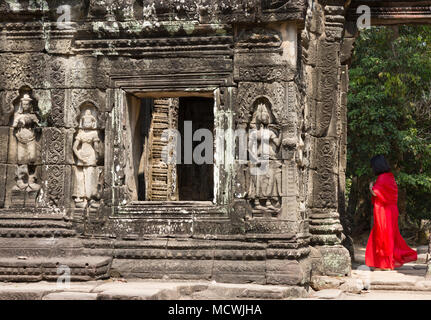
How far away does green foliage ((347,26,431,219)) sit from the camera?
15.9 m

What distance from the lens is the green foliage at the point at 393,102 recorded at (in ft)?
52.1

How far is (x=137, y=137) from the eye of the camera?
8727 mm

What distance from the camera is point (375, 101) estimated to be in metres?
16.0

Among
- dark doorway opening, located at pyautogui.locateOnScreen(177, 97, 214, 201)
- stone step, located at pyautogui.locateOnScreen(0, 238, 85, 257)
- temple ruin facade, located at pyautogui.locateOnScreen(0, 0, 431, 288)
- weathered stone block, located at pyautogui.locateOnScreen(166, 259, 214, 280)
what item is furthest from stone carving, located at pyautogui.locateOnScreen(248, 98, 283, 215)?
dark doorway opening, located at pyautogui.locateOnScreen(177, 97, 214, 201)

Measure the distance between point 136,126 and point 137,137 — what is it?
0.15 meters

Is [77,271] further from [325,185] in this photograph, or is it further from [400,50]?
[400,50]

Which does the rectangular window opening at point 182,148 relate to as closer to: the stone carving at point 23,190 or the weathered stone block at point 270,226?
the stone carving at point 23,190

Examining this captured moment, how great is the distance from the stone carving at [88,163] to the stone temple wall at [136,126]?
1 cm

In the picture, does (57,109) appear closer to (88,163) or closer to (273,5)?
(88,163)

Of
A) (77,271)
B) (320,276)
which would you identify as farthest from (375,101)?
(77,271)

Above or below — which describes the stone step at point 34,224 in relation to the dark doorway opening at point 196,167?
below

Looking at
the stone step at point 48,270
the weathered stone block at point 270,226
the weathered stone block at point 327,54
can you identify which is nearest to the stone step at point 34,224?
the stone step at point 48,270

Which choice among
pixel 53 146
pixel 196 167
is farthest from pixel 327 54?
pixel 196 167

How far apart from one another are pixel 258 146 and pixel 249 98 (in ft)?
1.83
